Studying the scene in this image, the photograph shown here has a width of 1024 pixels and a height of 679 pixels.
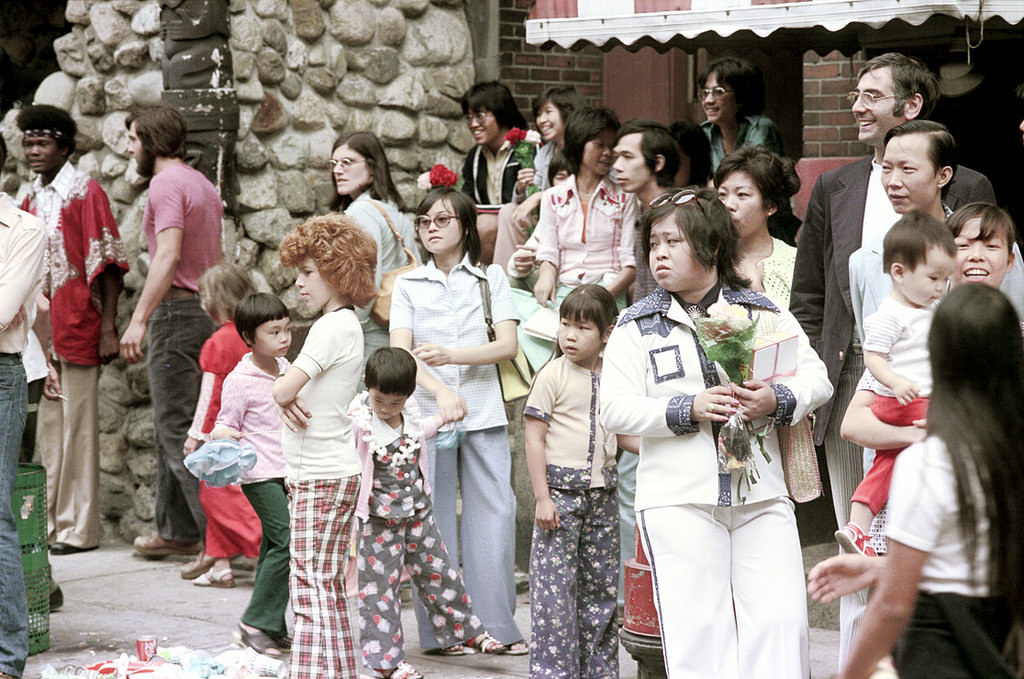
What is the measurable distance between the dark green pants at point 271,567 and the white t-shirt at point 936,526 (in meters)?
3.55

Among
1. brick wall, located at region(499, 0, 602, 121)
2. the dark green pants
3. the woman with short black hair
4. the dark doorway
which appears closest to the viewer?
the dark green pants

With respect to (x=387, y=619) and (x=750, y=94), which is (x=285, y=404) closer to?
(x=387, y=619)

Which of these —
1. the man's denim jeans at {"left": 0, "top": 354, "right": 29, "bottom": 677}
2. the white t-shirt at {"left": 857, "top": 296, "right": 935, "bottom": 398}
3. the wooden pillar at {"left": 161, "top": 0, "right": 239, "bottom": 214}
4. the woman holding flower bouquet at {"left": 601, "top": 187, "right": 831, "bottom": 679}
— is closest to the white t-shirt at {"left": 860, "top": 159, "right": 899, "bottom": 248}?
the white t-shirt at {"left": 857, "top": 296, "right": 935, "bottom": 398}

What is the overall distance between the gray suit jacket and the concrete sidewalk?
56.2 inches

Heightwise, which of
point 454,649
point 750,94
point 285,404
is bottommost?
point 454,649

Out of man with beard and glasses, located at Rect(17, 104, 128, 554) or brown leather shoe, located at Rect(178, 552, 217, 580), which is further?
man with beard and glasses, located at Rect(17, 104, 128, 554)

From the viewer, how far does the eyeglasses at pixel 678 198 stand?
13.9 feet

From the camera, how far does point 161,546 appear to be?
7.81 meters

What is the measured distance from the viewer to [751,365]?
402 cm

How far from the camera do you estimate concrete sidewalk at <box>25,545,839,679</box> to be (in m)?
5.79

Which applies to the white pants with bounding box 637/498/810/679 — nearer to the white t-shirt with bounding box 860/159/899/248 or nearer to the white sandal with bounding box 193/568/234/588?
the white t-shirt with bounding box 860/159/899/248

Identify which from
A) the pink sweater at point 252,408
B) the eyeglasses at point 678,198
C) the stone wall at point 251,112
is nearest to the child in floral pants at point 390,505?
the pink sweater at point 252,408

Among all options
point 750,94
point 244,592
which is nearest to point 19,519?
point 244,592

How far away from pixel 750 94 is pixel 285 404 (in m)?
3.13
